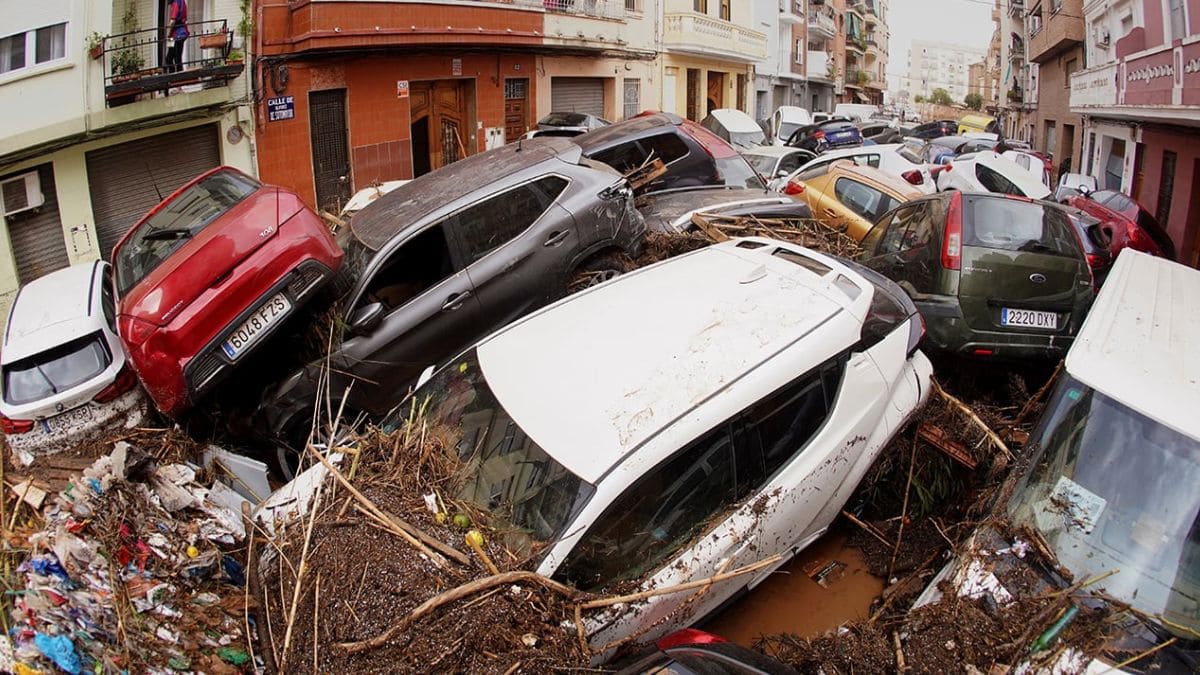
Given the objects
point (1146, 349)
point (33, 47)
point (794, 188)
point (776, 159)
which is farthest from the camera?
point (776, 159)

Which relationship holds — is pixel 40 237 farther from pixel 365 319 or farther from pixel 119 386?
pixel 365 319

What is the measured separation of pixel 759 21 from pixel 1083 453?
36589mm

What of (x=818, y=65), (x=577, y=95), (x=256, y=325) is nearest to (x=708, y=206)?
(x=256, y=325)

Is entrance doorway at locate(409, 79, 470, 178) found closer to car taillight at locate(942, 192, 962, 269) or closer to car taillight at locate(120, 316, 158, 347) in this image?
car taillight at locate(942, 192, 962, 269)

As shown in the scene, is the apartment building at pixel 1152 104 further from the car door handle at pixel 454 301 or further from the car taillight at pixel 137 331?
the car taillight at pixel 137 331

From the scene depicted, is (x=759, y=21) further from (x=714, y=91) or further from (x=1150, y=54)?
(x=1150, y=54)

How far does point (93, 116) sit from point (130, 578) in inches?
405

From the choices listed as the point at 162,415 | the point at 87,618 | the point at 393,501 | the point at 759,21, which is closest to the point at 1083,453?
the point at 393,501

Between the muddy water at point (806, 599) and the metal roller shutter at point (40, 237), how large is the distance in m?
11.4

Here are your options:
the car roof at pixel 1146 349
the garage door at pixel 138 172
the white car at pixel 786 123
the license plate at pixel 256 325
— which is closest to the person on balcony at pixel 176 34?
the garage door at pixel 138 172

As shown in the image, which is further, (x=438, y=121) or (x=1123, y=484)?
(x=438, y=121)

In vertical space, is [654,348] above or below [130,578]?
above

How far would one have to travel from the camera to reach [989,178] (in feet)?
42.2

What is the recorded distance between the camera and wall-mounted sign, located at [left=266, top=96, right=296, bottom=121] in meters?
14.0
